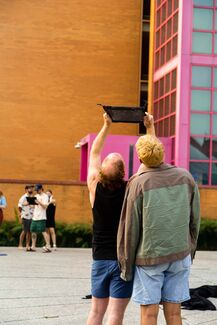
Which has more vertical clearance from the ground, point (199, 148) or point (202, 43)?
point (202, 43)

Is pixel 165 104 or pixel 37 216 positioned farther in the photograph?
pixel 165 104

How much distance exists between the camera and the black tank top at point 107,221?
186 inches

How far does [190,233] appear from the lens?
15.3ft

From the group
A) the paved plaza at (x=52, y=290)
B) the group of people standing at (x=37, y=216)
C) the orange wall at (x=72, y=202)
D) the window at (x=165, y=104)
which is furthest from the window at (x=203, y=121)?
the paved plaza at (x=52, y=290)

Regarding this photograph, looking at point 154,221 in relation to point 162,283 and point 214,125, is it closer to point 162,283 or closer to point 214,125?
point 162,283

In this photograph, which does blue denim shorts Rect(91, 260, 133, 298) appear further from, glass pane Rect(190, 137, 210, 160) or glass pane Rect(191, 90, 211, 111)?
glass pane Rect(191, 90, 211, 111)

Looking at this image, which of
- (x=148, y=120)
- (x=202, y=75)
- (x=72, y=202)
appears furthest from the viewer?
(x=202, y=75)

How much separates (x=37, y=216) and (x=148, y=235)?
12.4m

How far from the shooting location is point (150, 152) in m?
4.51

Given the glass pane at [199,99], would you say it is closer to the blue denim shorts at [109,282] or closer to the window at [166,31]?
the window at [166,31]

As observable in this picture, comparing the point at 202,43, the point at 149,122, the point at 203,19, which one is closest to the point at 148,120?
the point at 149,122

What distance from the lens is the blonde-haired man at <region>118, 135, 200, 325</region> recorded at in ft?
14.4

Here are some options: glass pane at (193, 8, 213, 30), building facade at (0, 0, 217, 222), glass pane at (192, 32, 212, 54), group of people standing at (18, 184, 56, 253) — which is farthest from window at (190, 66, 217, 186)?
group of people standing at (18, 184, 56, 253)

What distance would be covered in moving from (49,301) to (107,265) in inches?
144
